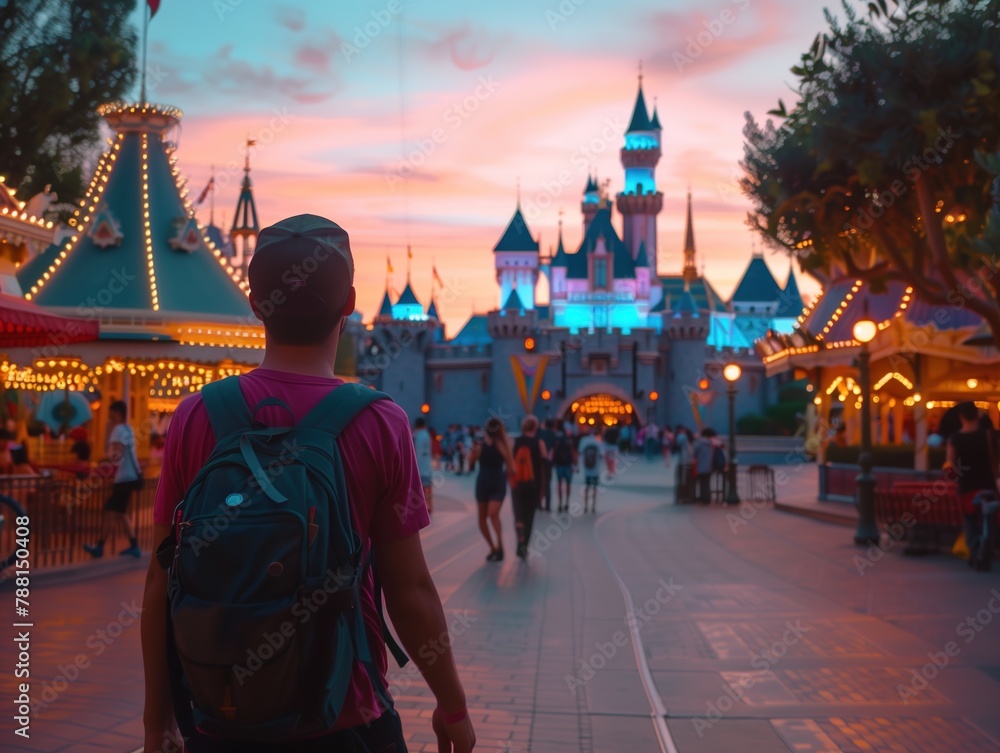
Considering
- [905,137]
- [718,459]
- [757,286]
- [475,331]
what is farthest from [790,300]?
[905,137]

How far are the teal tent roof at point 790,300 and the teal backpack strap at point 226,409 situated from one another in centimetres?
8900

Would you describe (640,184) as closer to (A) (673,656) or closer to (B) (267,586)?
(A) (673,656)

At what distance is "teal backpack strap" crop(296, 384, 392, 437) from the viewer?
2.12 metres

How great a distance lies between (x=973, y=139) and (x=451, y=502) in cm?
1343

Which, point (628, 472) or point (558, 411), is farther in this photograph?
point (558, 411)

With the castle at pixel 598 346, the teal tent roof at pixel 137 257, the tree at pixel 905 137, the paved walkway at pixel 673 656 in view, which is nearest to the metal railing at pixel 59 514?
the paved walkway at pixel 673 656

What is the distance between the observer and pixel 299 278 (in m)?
2.25

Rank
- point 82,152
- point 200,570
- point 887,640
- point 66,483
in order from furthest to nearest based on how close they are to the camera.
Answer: point 82,152, point 66,483, point 887,640, point 200,570

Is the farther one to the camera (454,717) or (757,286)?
(757,286)

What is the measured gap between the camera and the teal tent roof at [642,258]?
81125 mm

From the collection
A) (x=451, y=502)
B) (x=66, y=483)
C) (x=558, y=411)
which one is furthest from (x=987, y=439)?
(x=558, y=411)

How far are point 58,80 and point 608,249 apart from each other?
57.9 metres

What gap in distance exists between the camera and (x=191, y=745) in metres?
2.14

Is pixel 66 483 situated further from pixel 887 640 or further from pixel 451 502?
pixel 451 502
